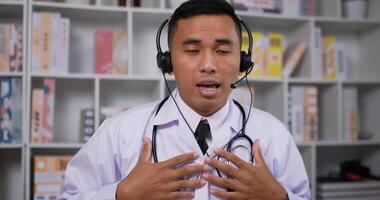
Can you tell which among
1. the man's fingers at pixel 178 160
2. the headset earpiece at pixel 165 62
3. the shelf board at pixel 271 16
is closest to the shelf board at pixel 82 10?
the shelf board at pixel 271 16

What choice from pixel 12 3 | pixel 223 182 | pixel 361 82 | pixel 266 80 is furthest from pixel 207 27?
pixel 361 82

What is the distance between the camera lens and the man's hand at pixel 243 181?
91cm

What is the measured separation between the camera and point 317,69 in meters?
2.22

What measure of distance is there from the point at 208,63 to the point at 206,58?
19 millimetres

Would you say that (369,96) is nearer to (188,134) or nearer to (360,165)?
(360,165)

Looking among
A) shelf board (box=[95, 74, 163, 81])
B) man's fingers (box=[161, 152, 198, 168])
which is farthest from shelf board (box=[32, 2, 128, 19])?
man's fingers (box=[161, 152, 198, 168])

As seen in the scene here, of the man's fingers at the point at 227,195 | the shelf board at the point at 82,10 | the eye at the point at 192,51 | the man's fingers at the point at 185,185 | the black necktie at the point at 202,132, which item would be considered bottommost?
the man's fingers at the point at 227,195

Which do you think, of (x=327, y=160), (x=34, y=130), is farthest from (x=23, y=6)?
(x=327, y=160)

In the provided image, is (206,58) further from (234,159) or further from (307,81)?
(307,81)

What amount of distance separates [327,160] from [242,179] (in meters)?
1.77

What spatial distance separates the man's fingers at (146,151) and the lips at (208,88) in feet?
0.67

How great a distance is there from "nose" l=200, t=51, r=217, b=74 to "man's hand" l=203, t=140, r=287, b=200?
22 cm

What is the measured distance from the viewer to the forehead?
98 centimetres

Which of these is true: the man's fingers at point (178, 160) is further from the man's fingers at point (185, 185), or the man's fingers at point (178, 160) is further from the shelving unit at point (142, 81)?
the shelving unit at point (142, 81)
